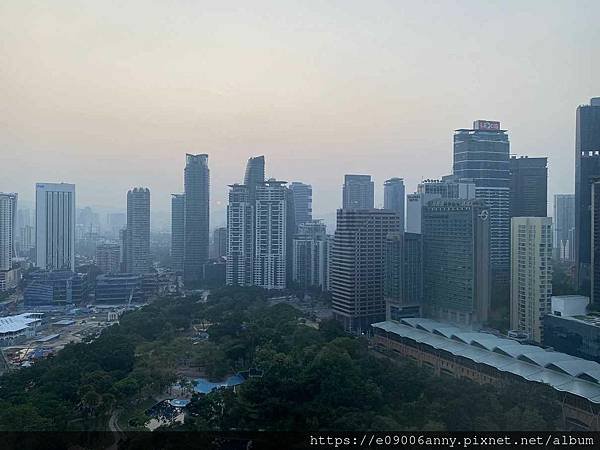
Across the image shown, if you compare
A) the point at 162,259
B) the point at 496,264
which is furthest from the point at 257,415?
the point at 162,259

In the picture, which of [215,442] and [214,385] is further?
[214,385]

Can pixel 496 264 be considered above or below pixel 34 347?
above

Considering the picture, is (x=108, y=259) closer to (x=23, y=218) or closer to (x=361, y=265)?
(x=23, y=218)

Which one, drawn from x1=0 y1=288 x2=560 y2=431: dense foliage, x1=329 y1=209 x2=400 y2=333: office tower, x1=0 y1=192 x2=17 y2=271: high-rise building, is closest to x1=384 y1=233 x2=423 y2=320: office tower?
x1=329 y1=209 x2=400 y2=333: office tower

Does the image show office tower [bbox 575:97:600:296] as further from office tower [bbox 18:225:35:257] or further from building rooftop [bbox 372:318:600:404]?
office tower [bbox 18:225:35:257]

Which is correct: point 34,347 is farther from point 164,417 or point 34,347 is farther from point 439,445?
point 439,445

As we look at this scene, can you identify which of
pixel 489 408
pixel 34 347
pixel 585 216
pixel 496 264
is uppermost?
pixel 585 216
